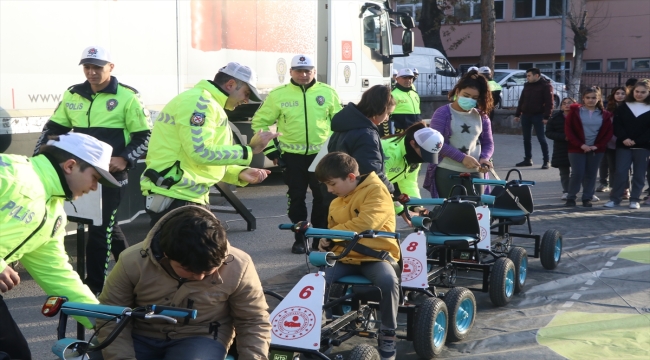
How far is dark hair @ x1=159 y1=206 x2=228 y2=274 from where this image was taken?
299 cm

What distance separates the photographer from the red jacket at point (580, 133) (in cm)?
1107

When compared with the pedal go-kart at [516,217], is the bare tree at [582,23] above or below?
above

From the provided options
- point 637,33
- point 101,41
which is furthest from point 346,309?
point 637,33

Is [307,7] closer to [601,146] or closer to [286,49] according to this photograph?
[286,49]

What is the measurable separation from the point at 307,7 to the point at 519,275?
18.7 ft

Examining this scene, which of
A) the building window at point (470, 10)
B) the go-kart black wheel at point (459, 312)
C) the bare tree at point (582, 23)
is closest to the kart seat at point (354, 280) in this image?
the go-kart black wheel at point (459, 312)

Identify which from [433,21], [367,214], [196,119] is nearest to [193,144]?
[196,119]

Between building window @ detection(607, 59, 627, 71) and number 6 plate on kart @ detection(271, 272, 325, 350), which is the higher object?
building window @ detection(607, 59, 627, 71)

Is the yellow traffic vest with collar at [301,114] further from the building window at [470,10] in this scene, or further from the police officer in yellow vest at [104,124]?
the building window at [470,10]

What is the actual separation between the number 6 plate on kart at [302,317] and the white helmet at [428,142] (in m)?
2.11

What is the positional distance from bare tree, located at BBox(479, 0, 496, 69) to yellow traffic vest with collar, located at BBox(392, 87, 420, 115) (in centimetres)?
1282

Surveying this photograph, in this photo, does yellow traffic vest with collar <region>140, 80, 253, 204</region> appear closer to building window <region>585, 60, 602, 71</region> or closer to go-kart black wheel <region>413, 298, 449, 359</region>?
go-kart black wheel <region>413, 298, 449, 359</region>

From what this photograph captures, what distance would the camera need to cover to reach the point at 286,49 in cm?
1070

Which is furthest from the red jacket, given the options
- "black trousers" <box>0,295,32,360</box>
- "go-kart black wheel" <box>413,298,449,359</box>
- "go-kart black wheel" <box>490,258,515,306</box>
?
"black trousers" <box>0,295,32,360</box>
